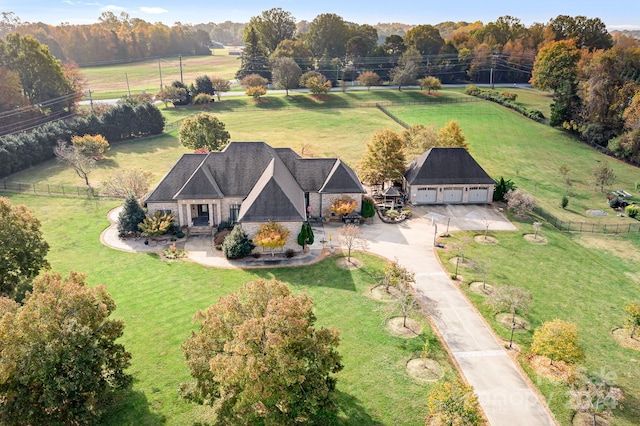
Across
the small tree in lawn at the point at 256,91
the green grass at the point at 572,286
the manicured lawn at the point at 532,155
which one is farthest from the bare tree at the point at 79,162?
the manicured lawn at the point at 532,155

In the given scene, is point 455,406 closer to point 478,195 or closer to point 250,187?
point 250,187

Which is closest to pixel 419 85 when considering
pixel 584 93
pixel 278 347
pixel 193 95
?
pixel 584 93

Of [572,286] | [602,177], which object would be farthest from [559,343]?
[602,177]

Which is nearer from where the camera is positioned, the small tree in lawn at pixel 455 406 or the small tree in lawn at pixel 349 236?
the small tree in lawn at pixel 455 406

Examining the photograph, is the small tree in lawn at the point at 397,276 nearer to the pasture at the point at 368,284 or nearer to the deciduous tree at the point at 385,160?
the pasture at the point at 368,284

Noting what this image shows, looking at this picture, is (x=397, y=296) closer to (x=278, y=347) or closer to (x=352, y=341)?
(x=352, y=341)

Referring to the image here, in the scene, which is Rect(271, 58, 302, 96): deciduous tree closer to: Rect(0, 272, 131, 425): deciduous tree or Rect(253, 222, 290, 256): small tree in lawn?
Rect(253, 222, 290, 256): small tree in lawn
